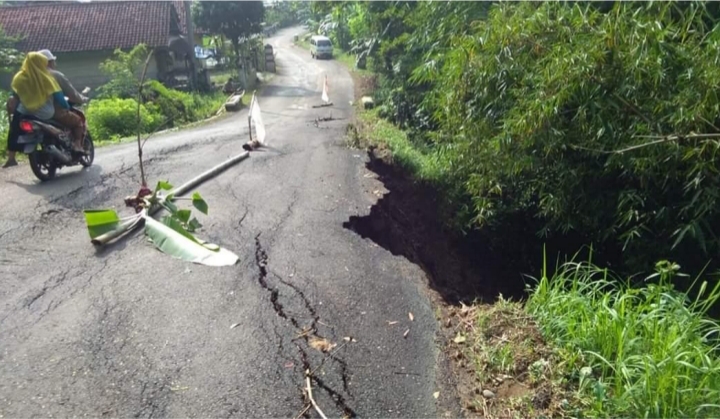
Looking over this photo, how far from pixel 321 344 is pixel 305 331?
0.66 ft

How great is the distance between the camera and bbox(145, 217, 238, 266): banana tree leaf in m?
4.37

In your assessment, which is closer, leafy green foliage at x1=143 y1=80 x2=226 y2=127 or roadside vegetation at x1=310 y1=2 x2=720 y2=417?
roadside vegetation at x1=310 y1=2 x2=720 y2=417

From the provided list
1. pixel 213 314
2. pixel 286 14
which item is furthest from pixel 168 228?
pixel 286 14

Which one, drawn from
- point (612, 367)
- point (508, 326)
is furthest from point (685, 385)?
point (508, 326)

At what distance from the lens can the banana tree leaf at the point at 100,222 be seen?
5.00 metres

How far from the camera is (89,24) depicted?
25.7 m

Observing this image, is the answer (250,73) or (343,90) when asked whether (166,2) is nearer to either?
(250,73)

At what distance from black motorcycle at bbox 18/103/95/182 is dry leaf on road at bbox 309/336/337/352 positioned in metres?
5.15

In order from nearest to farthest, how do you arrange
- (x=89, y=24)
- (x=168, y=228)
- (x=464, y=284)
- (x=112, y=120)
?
(x=168, y=228) → (x=464, y=284) → (x=112, y=120) → (x=89, y=24)

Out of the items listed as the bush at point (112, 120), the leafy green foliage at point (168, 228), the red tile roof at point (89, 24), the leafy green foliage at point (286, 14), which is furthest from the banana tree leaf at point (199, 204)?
the leafy green foliage at point (286, 14)

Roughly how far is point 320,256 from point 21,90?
4614mm

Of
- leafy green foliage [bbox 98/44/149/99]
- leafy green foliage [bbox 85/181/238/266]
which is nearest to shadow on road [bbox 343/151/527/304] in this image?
leafy green foliage [bbox 85/181/238/266]

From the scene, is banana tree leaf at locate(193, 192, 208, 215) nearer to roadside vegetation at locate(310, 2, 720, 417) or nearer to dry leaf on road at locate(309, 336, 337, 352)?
dry leaf on road at locate(309, 336, 337, 352)

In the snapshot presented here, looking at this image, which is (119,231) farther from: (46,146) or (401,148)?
(401,148)
